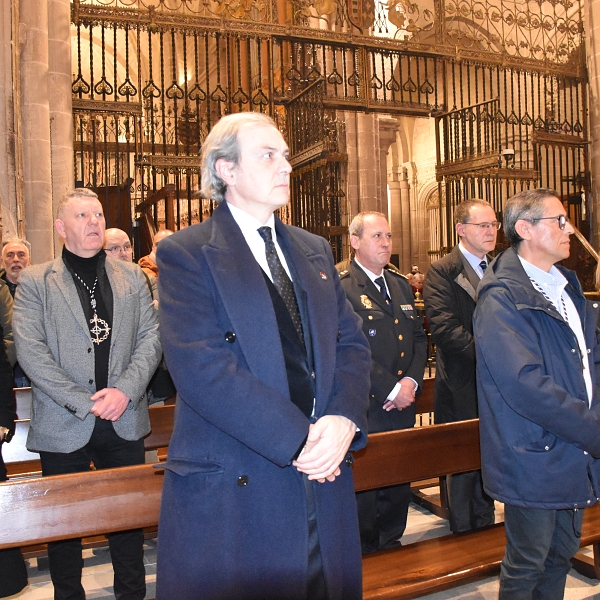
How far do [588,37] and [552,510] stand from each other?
884 cm

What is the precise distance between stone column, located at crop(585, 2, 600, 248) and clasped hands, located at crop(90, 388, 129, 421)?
27.9 feet

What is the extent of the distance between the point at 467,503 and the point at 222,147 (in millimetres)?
2563

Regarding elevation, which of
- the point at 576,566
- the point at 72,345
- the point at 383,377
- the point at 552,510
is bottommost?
the point at 576,566

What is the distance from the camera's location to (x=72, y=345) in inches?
105

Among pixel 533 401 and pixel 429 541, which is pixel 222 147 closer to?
pixel 533 401

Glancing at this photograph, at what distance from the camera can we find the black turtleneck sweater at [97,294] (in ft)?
8.86

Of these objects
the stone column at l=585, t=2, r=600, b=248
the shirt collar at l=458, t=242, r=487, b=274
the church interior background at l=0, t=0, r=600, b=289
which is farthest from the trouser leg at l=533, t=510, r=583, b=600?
the stone column at l=585, t=2, r=600, b=248

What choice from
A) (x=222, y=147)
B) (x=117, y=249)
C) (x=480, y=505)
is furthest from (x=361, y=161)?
(x=222, y=147)

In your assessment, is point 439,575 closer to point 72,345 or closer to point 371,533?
point 371,533

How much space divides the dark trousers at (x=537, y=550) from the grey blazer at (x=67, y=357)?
4.81 ft

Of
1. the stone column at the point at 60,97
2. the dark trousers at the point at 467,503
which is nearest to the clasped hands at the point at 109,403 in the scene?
the dark trousers at the point at 467,503

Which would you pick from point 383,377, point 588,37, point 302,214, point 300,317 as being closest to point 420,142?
point 588,37

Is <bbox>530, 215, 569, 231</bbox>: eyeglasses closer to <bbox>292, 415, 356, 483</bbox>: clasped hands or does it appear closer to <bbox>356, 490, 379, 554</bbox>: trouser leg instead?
<bbox>292, 415, 356, 483</bbox>: clasped hands

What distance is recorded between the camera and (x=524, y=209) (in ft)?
7.59
